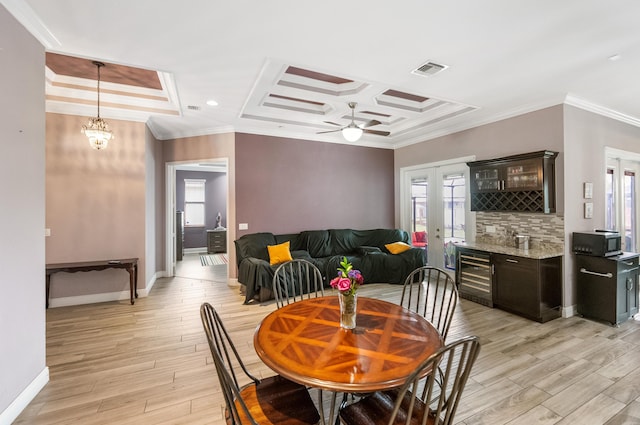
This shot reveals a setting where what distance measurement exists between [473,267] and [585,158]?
84.8 inches

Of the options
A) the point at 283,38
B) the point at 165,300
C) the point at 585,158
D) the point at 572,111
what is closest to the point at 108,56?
the point at 283,38

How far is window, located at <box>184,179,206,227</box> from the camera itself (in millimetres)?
9422

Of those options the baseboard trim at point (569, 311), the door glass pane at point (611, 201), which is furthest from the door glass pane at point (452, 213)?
the door glass pane at point (611, 201)

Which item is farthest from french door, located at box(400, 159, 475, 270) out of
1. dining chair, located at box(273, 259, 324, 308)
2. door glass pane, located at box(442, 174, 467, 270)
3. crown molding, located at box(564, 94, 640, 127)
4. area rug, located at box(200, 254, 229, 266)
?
area rug, located at box(200, 254, 229, 266)

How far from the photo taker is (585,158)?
13.3 ft

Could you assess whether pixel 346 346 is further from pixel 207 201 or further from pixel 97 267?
pixel 207 201

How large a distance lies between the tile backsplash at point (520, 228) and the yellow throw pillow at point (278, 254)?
131 inches

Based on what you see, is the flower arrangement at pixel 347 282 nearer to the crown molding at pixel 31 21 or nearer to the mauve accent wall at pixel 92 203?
the crown molding at pixel 31 21

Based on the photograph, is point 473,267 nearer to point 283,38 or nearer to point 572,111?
point 572,111

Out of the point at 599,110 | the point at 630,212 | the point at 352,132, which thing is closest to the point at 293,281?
the point at 352,132

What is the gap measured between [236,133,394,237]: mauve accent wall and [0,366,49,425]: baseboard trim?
3.30m

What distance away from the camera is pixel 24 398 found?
7.16 ft

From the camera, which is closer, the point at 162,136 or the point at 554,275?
the point at 554,275

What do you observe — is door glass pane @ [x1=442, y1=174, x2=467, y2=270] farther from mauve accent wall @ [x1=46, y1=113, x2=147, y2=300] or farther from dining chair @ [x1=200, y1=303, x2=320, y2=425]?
mauve accent wall @ [x1=46, y1=113, x2=147, y2=300]
